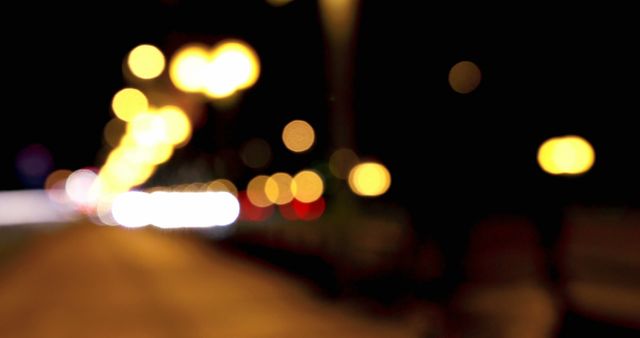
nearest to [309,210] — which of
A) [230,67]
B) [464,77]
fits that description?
[464,77]

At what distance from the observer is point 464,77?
2061 inches

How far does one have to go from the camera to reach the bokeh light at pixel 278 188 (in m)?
81.2

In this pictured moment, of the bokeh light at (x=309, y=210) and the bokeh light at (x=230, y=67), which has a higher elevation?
the bokeh light at (x=230, y=67)

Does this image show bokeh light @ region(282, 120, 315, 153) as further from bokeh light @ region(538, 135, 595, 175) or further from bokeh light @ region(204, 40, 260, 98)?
bokeh light @ region(204, 40, 260, 98)

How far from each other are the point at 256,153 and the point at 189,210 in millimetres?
55616

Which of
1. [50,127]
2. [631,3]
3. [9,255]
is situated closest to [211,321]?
[9,255]

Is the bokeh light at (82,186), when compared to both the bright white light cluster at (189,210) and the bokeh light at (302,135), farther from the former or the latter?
the bright white light cluster at (189,210)

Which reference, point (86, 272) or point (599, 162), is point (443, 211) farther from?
point (599, 162)

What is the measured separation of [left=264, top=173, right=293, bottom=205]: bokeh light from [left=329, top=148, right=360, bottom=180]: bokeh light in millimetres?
60500

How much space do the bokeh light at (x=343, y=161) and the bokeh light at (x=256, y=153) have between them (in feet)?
249

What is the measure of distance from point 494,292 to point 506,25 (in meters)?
37.6

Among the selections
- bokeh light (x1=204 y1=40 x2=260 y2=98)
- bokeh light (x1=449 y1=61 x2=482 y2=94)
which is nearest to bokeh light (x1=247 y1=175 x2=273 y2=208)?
bokeh light (x1=449 y1=61 x2=482 y2=94)

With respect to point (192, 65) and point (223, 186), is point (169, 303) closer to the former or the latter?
point (192, 65)

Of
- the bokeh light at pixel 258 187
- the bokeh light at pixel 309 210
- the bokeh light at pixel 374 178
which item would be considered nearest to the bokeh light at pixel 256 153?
the bokeh light at pixel 258 187
